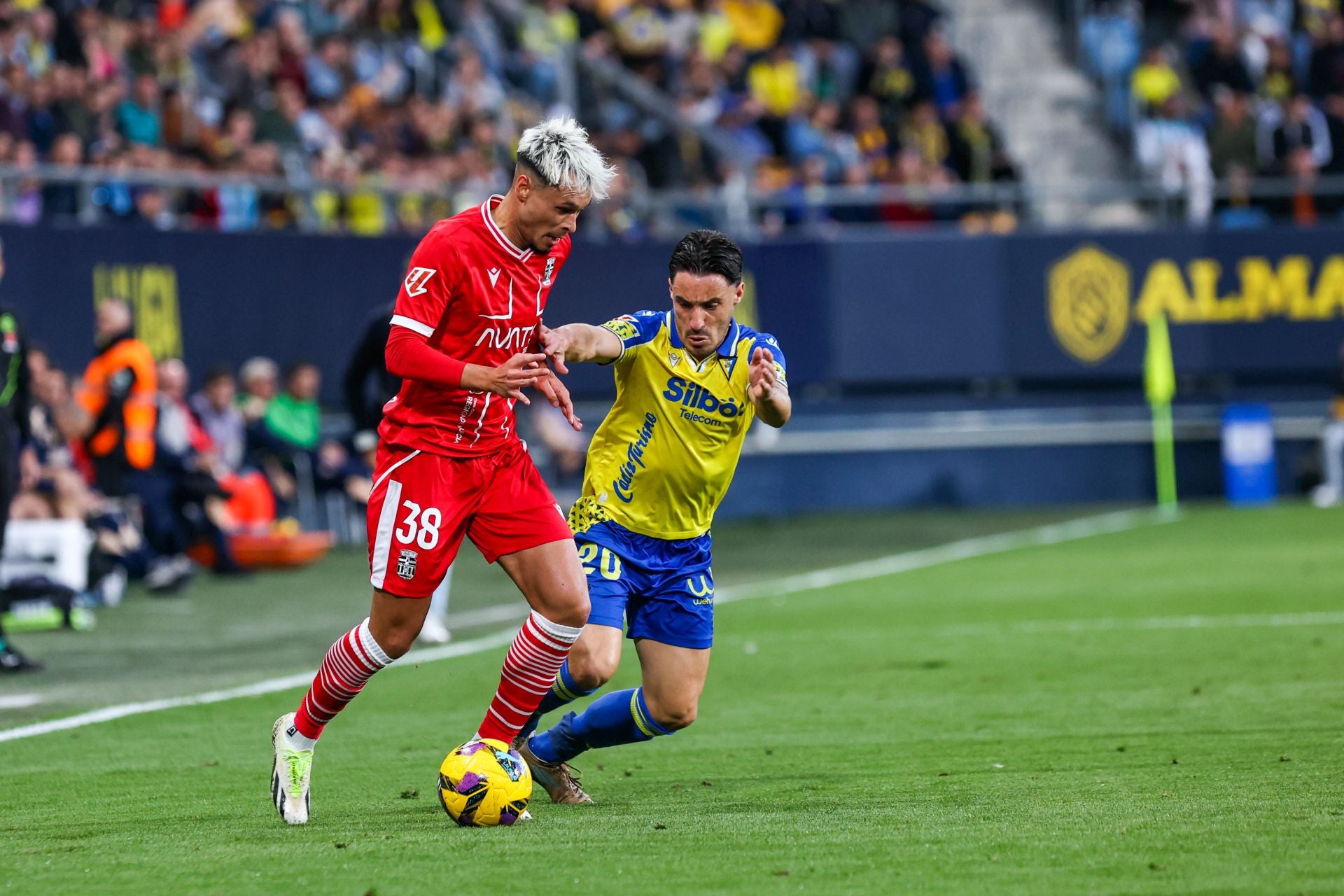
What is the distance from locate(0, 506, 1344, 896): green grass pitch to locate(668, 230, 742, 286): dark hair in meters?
1.89

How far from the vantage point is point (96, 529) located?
15.4 metres

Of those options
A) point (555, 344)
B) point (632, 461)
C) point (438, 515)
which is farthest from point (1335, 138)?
point (438, 515)

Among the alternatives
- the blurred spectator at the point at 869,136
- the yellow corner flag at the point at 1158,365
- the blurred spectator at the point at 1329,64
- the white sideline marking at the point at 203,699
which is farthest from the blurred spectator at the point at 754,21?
the white sideline marking at the point at 203,699

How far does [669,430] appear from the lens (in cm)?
708

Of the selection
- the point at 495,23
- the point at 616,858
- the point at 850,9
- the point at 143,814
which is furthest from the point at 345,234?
the point at 616,858

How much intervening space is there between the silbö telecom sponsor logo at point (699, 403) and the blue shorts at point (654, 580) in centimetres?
47

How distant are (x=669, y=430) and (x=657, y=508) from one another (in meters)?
0.30

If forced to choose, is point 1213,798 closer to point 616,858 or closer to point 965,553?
point 616,858

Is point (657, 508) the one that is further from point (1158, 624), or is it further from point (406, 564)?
point (1158, 624)

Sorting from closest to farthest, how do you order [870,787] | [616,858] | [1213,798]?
[616,858] → [1213,798] → [870,787]

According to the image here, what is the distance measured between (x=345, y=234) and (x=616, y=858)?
1588 cm

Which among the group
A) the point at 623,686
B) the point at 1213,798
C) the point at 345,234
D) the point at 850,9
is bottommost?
the point at 623,686

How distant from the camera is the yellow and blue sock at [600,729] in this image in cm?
690

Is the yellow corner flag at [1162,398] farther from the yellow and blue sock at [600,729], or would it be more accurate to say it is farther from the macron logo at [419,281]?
the macron logo at [419,281]
